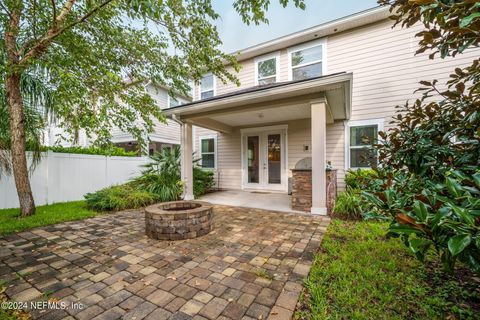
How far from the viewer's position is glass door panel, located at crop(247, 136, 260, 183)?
8094mm

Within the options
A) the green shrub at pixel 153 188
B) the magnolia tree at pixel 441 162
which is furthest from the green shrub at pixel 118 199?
the magnolia tree at pixel 441 162

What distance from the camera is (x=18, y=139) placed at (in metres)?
4.39

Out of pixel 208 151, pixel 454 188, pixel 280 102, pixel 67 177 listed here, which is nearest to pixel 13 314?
pixel 454 188

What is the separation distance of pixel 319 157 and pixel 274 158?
10.7 ft

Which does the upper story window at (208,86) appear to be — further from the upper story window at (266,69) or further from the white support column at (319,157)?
the white support column at (319,157)

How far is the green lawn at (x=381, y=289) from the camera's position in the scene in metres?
1.72

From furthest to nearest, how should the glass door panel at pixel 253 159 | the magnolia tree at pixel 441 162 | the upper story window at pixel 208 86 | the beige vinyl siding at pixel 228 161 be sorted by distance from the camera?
the upper story window at pixel 208 86, the beige vinyl siding at pixel 228 161, the glass door panel at pixel 253 159, the magnolia tree at pixel 441 162

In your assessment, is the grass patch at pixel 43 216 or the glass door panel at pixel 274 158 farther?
the glass door panel at pixel 274 158

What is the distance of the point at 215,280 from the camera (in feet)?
7.21

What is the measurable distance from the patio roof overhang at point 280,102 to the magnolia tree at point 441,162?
7.59 feet

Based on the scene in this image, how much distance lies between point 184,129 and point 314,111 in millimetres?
3835

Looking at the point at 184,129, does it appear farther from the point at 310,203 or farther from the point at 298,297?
the point at 298,297

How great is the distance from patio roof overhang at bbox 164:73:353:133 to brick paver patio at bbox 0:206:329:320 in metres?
2.82

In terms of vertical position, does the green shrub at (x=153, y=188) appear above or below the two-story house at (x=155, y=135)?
below
